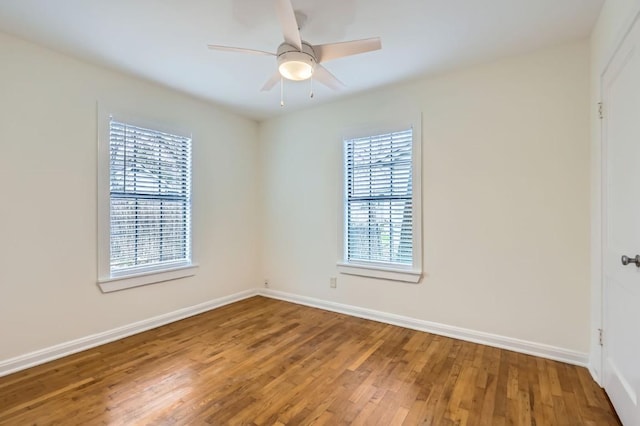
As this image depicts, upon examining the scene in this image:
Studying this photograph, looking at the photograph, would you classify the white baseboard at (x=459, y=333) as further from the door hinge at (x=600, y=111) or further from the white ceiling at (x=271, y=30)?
the white ceiling at (x=271, y=30)

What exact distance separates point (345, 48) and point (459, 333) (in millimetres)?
2703

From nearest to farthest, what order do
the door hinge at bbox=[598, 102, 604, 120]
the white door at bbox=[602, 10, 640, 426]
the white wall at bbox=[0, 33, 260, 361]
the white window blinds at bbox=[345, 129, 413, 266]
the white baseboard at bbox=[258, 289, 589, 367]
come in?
1. the white door at bbox=[602, 10, 640, 426]
2. the door hinge at bbox=[598, 102, 604, 120]
3. the white wall at bbox=[0, 33, 260, 361]
4. the white baseboard at bbox=[258, 289, 589, 367]
5. the white window blinds at bbox=[345, 129, 413, 266]

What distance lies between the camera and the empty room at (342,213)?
6.62 ft

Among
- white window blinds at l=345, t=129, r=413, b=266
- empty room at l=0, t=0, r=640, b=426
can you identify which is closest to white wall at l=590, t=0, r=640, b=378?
empty room at l=0, t=0, r=640, b=426

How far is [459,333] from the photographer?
3.05m

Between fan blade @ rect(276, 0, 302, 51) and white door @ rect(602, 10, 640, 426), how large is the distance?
1752mm

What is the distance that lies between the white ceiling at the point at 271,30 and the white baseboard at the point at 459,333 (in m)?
2.49

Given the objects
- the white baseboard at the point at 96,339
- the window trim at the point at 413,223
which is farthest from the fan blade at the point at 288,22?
the white baseboard at the point at 96,339

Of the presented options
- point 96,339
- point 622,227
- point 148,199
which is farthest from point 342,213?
point 96,339

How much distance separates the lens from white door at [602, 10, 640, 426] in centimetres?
162

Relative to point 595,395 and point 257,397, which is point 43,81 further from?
point 595,395

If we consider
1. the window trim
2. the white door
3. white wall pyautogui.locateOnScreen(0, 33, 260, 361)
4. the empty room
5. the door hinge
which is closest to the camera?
the white door

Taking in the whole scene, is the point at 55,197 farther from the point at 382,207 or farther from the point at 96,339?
the point at 382,207

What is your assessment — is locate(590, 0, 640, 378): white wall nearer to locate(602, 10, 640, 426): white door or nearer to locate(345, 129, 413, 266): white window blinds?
locate(602, 10, 640, 426): white door
